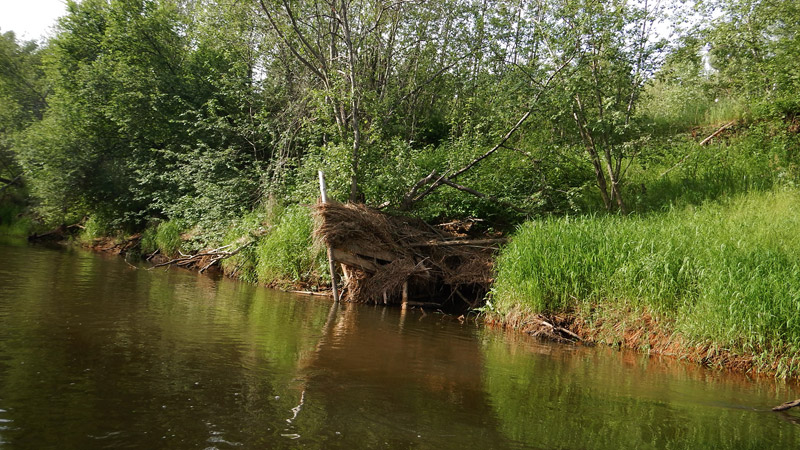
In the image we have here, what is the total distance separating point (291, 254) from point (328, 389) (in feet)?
28.8

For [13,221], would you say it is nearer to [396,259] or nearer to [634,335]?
[396,259]

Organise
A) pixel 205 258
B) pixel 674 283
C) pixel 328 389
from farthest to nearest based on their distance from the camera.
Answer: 1. pixel 205 258
2. pixel 674 283
3. pixel 328 389

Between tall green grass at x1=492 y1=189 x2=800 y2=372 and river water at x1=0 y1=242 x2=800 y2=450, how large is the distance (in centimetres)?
Result: 81

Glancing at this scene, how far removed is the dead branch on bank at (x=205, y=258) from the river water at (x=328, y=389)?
637 centimetres

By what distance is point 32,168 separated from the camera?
75.2 ft

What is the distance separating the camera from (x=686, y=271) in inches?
308

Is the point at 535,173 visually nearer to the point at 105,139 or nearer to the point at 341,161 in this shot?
the point at 341,161

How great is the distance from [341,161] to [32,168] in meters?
18.4

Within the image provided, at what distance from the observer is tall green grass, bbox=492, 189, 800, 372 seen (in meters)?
6.75

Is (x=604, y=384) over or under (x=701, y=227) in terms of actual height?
under

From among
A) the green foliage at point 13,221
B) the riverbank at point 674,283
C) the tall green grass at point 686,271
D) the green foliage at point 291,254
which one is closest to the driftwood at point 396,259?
the riverbank at point 674,283

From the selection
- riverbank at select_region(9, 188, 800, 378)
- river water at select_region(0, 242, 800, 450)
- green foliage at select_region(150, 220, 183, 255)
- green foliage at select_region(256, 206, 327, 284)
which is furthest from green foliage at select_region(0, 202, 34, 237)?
riverbank at select_region(9, 188, 800, 378)

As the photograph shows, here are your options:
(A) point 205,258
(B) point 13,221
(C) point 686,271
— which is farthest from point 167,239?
(B) point 13,221

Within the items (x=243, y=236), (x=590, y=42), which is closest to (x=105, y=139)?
(x=243, y=236)
